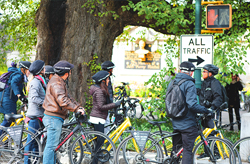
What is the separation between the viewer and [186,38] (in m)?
6.11

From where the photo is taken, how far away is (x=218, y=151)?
482 centimetres

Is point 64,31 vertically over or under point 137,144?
over

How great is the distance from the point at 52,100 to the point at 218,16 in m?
3.61

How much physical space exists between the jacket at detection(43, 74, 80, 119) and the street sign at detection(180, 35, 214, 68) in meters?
2.70

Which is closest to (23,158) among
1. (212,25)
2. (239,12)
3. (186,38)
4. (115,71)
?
(186,38)

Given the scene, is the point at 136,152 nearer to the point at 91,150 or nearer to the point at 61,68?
the point at 91,150

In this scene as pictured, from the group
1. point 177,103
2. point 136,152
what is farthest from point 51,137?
point 177,103

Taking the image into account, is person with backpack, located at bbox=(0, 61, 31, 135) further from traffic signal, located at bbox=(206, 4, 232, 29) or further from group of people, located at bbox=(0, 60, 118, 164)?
traffic signal, located at bbox=(206, 4, 232, 29)

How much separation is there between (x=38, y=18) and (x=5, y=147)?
14.5ft

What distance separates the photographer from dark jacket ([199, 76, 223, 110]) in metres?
5.94

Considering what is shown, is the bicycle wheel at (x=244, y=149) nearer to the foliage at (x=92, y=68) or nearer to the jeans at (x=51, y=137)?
the jeans at (x=51, y=137)

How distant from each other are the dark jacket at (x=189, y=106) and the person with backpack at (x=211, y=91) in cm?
143

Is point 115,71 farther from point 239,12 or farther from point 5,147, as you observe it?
point 5,147

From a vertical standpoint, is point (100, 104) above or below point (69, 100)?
below
